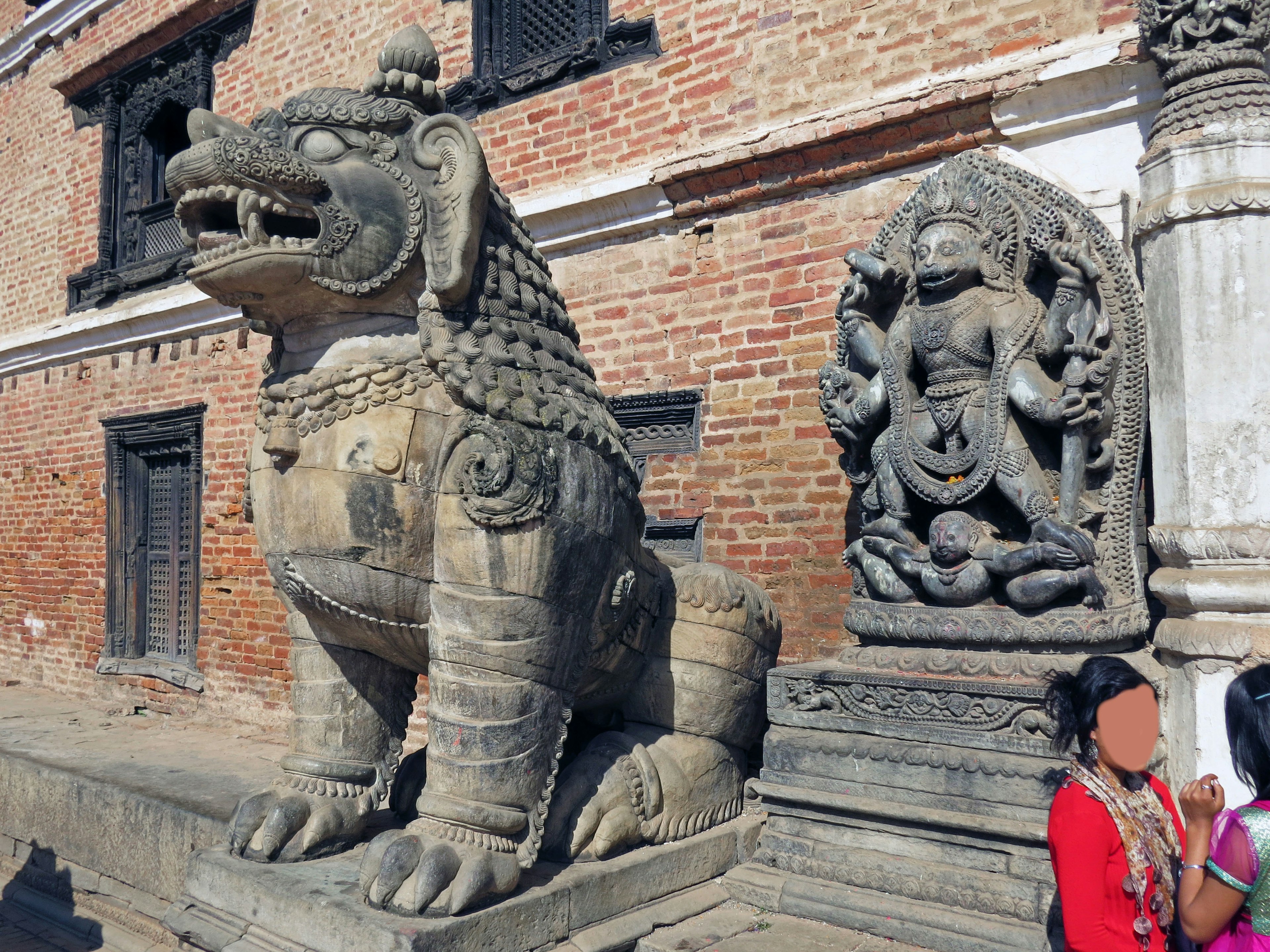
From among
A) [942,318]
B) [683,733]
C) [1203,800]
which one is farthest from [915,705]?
[942,318]

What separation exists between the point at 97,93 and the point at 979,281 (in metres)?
9.18

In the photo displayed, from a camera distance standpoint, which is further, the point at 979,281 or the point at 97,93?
the point at 97,93

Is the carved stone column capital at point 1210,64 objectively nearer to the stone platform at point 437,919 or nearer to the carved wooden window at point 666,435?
the carved wooden window at point 666,435

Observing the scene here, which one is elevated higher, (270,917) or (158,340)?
(158,340)

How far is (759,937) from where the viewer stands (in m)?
2.87

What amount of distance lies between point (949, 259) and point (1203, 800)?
1922mm

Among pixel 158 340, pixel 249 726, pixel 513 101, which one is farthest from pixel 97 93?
pixel 249 726

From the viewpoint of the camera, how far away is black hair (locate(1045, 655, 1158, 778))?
203 cm

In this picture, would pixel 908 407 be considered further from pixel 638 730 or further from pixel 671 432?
pixel 671 432

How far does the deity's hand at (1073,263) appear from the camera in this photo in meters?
3.15

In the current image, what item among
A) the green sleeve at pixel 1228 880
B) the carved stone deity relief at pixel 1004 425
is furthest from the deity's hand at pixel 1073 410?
the green sleeve at pixel 1228 880

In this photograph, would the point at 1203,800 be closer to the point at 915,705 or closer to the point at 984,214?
the point at 915,705

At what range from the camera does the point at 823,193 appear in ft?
16.1

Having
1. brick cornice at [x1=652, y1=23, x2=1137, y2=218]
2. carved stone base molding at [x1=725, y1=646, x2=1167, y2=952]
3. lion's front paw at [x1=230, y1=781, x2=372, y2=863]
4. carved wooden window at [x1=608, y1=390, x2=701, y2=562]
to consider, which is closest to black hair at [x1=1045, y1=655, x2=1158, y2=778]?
carved stone base molding at [x1=725, y1=646, x2=1167, y2=952]
